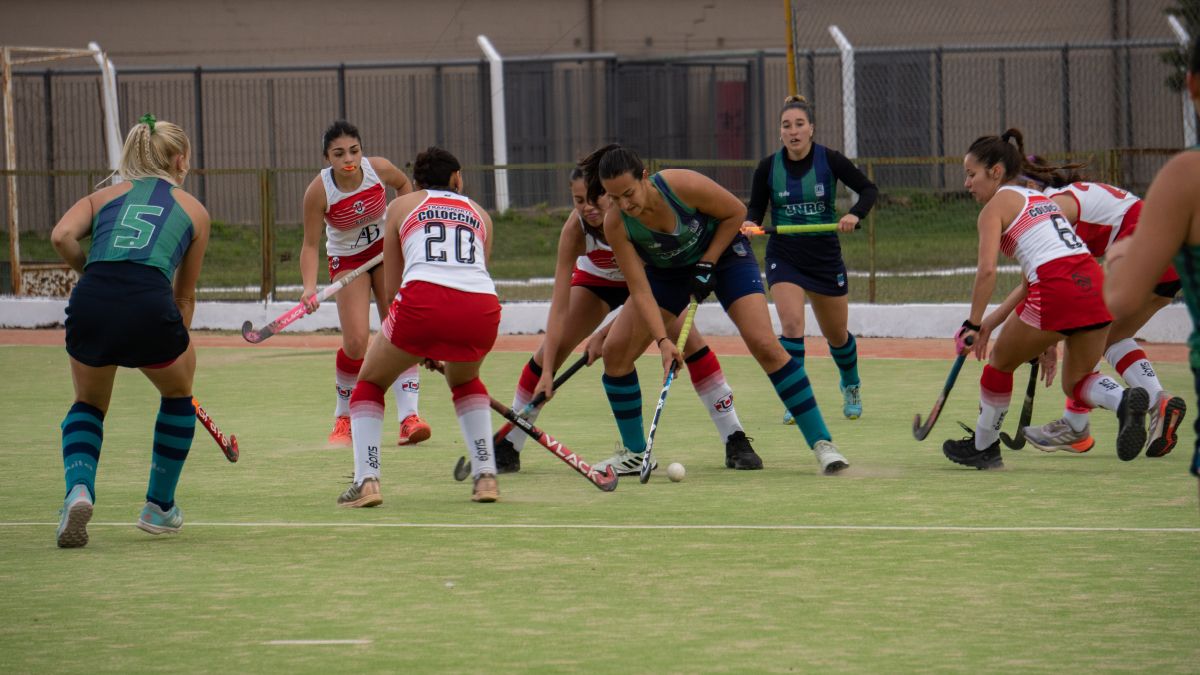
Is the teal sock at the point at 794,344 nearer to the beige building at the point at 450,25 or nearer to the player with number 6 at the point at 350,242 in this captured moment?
the player with number 6 at the point at 350,242

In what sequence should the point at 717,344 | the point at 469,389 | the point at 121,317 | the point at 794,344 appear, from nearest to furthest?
the point at 121,317 → the point at 469,389 → the point at 794,344 → the point at 717,344

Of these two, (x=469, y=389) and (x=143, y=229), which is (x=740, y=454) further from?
(x=143, y=229)

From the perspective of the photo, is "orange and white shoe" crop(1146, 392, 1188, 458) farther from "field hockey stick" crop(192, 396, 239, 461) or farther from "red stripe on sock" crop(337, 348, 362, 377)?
"field hockey stick" crop(192, 396, 239, 461)

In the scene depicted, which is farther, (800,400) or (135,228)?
(800,400)

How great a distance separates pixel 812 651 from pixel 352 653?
1206mm

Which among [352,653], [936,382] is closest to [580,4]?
[936,382]

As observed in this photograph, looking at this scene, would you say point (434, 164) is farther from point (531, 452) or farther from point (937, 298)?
point (937, 298)

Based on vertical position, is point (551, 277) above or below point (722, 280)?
below

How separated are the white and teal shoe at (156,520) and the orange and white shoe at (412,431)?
8.23ft

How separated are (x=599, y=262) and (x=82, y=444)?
9.17 ft

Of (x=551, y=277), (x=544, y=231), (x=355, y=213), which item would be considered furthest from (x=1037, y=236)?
(x=544, y=231)

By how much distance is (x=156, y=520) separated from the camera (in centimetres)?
586

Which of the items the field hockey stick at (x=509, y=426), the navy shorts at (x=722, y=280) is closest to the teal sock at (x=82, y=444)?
the field hockey stick at (x=509, y=426)

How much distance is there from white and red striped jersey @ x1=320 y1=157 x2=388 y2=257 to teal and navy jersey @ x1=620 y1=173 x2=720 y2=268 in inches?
80.0
